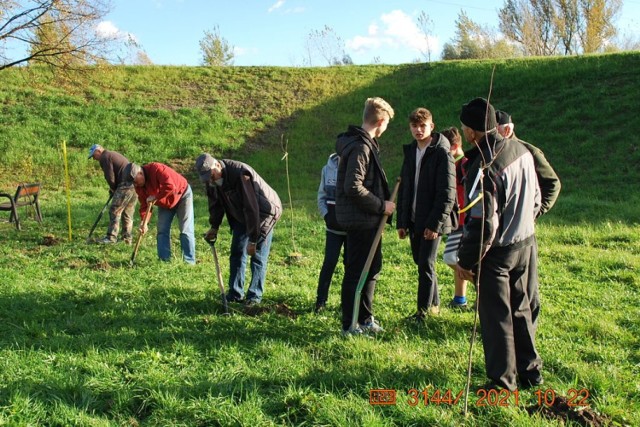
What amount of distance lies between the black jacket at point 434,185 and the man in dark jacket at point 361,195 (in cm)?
38

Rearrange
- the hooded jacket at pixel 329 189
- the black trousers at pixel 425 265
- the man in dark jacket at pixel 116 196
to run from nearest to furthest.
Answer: the black trousers at pixel 425 265 → the hooded jacket at pixel 329 189 → the man in dark jacket at pixel 116 196

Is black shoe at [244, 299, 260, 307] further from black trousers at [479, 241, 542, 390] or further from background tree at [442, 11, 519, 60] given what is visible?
background tree at [442, 11, 519, 60]

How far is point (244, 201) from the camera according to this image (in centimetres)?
527

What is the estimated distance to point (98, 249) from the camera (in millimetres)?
8305

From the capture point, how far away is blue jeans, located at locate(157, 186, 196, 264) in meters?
7.54

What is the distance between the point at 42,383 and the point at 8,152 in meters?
16.7

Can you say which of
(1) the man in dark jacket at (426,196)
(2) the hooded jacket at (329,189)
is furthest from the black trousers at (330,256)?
(1) the man in dark jacket at (426,196)

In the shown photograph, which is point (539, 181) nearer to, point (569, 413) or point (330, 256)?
point (569, 413)

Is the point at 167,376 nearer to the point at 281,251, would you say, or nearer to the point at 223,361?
Answer: the point at 223,361

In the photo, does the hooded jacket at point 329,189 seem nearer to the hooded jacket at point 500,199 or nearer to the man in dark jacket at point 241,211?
the man in dark jacket at point 241,211

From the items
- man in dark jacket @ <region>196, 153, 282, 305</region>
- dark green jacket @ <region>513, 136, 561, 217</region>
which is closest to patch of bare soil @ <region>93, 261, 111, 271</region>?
man in dark jacket @ <region>196, 153, 282, 305</region>

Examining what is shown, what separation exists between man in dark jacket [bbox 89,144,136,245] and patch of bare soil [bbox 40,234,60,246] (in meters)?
0.79

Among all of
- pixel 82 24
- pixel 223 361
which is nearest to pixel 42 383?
pixel 223 361

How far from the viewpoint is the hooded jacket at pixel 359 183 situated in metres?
4.18
